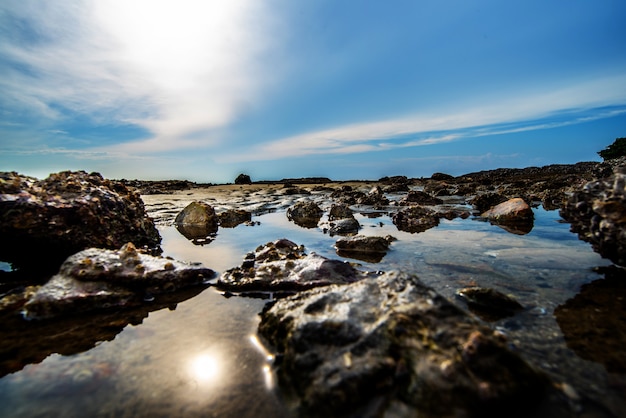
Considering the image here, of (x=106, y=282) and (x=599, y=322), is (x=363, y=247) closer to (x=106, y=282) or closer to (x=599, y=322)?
(x=599, y=322)

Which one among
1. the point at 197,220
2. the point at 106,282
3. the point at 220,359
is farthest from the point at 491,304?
the point at 197,220

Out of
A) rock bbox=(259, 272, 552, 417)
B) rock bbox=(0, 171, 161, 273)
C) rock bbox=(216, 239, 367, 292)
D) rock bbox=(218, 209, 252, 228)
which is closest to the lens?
rock bbox=(259, 272, 552, 417)

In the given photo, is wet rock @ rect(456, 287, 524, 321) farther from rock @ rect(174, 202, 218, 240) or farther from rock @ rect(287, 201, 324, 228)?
rock @ rect(287, 201, 324, 228)

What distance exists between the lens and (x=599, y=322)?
3322 mm

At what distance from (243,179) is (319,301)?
3035 cm

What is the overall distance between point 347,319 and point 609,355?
236 centimetres

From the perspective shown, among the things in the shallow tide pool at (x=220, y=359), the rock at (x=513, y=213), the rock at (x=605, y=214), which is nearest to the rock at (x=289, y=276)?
the shallow tide pool at (x=220, y=359)

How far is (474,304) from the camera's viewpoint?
394 cm

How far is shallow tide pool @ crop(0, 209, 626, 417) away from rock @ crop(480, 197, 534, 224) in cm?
421

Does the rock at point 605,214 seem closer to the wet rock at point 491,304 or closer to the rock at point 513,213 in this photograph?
the wet rock at point 491,304

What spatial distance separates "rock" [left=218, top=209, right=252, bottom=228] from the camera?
11.2m

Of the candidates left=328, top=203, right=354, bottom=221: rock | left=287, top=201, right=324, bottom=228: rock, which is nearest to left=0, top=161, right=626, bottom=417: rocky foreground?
left=287, top=201, right=324, bottom=228: rock

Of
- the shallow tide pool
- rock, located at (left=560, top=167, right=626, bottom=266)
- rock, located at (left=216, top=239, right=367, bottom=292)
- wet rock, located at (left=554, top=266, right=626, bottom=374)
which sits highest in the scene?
rock, located at (left=560, top=167, right=626, bottom=266)

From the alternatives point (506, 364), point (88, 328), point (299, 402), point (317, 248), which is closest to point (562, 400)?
point (506, 364)
